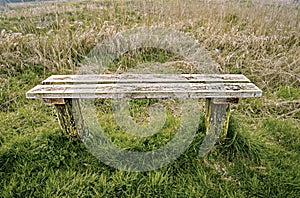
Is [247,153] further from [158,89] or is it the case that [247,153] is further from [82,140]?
[82,140]

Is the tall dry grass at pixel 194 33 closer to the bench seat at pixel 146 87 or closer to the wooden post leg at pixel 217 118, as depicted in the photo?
the bench seat at pixel 146 87

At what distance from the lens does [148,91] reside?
1.89 m

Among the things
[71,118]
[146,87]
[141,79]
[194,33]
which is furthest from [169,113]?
[194,33]

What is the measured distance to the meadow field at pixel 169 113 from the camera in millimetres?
1871

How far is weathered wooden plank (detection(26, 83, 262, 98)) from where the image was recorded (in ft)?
6.14

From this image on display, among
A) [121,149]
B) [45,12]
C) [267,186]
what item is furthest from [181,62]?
[45,12]

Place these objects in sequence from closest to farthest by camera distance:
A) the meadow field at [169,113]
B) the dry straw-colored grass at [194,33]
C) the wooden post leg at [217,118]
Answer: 1. the meadow field at [169,113]
2. the wooden post leg at [217,118]
3. the dry straw-colored grass at [194,33]

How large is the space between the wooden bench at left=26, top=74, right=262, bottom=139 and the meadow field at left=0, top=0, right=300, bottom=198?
234 millimetres

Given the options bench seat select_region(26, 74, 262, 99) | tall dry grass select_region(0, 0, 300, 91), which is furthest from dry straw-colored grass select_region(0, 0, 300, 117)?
bench seat select_region(26, 74, 262, 99)

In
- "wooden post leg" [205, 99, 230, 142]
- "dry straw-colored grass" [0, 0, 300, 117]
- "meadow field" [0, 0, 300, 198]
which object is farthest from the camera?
"dry straw-colored grass" [0, 0, 300, 117]

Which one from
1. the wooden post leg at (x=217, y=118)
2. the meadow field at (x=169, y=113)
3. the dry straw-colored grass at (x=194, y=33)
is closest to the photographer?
the meadow field at (x=169, y=113)

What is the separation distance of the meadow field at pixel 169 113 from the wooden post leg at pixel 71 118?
0.09 m

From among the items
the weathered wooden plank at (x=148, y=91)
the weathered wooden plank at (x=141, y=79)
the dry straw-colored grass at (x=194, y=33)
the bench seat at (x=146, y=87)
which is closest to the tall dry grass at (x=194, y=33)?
the dry straw-colored grass at (x=194, y=33)

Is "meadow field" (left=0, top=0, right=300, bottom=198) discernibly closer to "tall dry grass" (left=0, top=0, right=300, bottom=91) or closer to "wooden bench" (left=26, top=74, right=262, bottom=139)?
"tall dry grass" (left=0, top=0, right=300, bottom=91)
